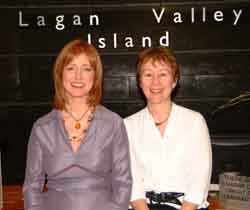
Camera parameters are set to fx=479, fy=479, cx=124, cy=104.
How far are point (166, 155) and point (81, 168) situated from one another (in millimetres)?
386

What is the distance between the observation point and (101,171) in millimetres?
1889

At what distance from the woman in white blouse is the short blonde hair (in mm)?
212

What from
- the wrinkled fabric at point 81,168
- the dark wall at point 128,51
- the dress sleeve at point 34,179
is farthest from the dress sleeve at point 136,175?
the dark wall at point 128,51

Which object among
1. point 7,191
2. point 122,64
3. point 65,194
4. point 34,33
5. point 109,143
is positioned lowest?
point 7,191

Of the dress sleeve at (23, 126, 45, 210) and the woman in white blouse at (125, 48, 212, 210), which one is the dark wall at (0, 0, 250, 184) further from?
the dress sleeve at (23, 126, 45, 210)

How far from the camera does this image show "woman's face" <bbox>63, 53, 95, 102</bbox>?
1.92 meters

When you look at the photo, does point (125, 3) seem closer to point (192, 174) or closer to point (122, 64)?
point (122, 64)

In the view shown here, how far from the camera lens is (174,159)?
6.64 ft

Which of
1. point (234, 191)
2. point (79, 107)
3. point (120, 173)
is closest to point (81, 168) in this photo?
point (120, 173)

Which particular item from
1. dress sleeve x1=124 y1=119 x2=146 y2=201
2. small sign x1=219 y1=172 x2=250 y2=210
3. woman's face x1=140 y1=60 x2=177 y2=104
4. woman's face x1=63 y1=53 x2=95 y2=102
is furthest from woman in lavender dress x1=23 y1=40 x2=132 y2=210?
small sign x1=219 y1=172 x2=250 y2=210

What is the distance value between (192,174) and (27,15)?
2.25m

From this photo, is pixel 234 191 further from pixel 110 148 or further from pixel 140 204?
pixel 110 148

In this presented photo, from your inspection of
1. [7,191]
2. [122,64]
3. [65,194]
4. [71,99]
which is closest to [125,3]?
[122,64]

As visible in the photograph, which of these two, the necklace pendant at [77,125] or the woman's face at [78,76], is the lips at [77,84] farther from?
the necklace pendant at [77,125]
